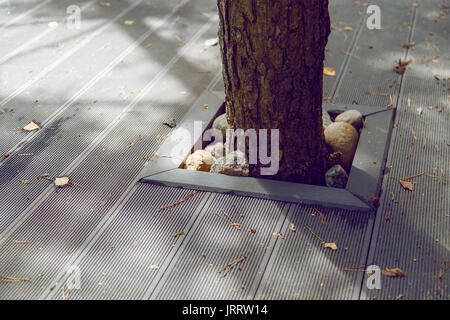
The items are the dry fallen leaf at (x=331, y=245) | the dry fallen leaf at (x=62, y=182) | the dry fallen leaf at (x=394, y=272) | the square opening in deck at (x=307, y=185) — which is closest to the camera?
the dry fallen leaf at (x=394, y=272)

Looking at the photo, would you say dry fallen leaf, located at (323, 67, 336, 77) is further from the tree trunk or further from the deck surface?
the tree trunk

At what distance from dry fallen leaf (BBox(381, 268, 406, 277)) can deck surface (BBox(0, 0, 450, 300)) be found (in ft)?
0.09

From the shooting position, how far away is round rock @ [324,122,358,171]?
104 inches

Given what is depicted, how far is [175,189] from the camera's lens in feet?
8.25

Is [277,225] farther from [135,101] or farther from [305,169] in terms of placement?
[135,101]

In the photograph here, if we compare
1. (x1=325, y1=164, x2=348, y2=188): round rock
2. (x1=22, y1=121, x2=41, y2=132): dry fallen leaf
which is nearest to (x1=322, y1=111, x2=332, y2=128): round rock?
(x1=325, y1=164, x2=348, y2=188): round rock

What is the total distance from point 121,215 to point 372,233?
143 cm

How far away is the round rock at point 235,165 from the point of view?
2.51 meters

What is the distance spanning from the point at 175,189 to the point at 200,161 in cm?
27

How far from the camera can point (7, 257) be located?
2211 mm

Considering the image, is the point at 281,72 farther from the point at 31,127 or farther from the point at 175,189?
the point at 31,127

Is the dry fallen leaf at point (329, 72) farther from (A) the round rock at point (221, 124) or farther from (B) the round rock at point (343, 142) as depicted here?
(A) the round rock at point (221, 124)

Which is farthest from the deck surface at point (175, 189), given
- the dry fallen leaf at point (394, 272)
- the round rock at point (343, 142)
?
the round rock at point (343, 142)

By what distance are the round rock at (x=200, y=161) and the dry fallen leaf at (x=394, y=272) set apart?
1.24 meters
